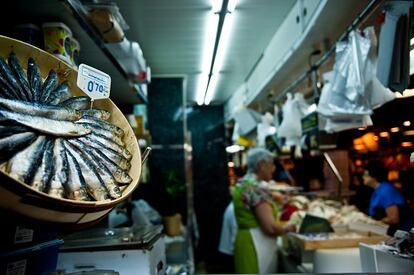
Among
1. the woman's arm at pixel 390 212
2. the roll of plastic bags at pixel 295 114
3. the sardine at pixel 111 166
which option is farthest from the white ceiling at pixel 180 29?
the woman's arm at pixel 390 212

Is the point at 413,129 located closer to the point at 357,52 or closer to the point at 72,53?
the point at 357,52

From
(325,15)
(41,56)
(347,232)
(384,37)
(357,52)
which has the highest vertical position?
(325,15)

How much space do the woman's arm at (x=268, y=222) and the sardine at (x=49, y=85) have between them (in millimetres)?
2179

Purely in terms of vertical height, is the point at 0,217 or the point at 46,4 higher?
the point at 46,4

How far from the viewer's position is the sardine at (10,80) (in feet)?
2.86

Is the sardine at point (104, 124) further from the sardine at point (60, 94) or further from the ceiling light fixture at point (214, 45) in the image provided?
the ceiling light fixture at point (214, 45)

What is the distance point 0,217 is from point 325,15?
212 cm

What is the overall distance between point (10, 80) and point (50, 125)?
16cm

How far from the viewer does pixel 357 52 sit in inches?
76.0

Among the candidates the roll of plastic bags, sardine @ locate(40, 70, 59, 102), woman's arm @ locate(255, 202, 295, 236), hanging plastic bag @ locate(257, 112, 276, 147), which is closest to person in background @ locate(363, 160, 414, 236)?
woman's arm @ locate(255, 202, 295, 236)

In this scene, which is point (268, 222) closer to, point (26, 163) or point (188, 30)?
point (188, 30)

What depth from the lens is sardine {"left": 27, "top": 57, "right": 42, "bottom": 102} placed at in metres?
0.95

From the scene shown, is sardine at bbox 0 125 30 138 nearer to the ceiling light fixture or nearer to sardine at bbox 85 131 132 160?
sardine at bbox 85 131 132 160

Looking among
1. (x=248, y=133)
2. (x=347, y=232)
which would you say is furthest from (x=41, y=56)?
(x=248, y=133)
